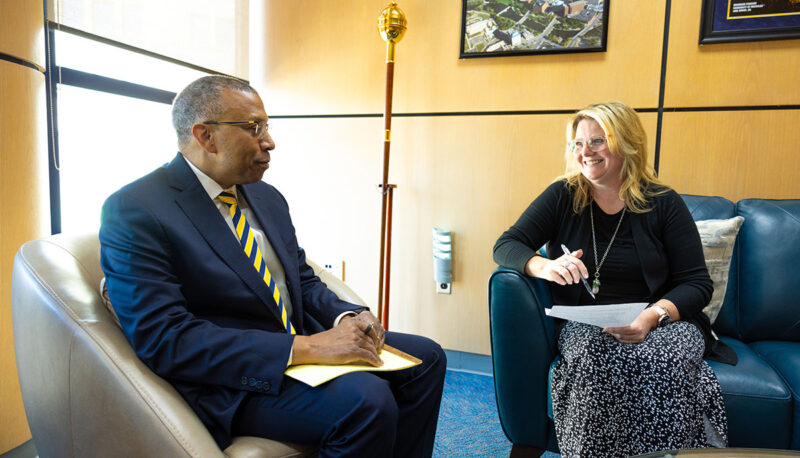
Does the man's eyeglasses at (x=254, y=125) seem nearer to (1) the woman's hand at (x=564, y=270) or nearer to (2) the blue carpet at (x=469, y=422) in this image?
(1) the woman's hand at (x=564, y=270)

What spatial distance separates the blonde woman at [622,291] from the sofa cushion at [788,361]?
0.53 ft

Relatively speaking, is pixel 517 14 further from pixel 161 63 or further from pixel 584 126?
pixel 161 63

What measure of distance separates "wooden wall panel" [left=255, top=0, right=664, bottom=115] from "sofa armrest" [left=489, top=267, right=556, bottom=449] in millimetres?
1271

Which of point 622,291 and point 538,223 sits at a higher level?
point 538,223

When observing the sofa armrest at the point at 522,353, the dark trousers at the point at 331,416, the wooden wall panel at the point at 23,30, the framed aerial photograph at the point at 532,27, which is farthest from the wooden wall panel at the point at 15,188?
the framed aerial photograph at the point at 532,27

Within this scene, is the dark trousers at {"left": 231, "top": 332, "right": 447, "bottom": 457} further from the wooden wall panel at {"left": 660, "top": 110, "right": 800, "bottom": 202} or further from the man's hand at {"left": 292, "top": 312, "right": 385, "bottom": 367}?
the wooden wall panel at {"left": 660, "top": 110, "right": 800, "bottom": 202}

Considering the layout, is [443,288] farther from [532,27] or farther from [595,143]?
[532,27]

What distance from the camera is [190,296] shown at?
4.02 feet

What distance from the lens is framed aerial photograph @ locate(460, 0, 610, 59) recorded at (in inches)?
93.9

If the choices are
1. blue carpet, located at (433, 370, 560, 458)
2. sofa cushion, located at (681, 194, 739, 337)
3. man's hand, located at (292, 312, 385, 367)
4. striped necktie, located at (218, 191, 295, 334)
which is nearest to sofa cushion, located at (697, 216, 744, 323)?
sofa cushion, located at (681, 194, 739, 337)

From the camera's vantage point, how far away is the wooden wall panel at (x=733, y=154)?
220 cm

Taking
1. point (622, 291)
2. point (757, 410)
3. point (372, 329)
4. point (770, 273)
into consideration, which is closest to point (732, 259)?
point (770, 273)

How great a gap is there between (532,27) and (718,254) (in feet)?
4.60

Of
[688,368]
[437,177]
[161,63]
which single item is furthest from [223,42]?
[688,368]
